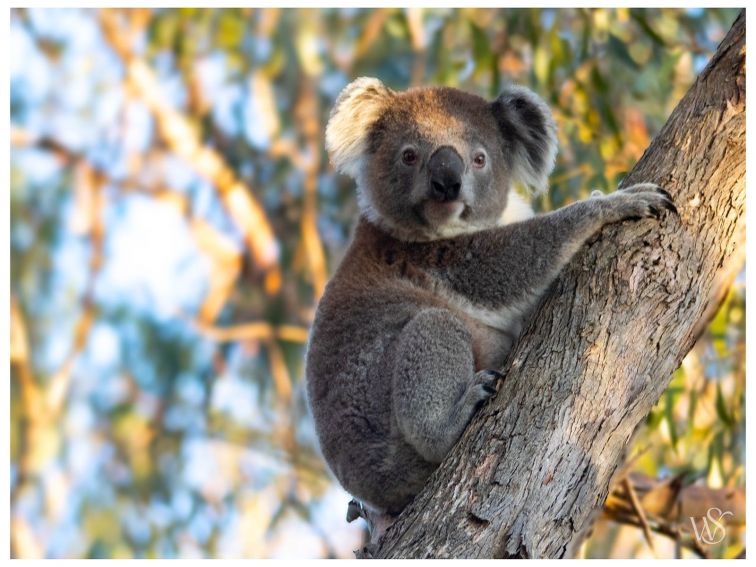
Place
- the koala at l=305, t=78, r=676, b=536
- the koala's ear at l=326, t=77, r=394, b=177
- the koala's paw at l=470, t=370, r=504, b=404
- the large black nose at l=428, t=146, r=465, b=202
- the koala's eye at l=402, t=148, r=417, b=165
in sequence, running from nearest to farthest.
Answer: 1. the koala's paw at l=470, t=370, r=504, b=404
2. the koala at l=305, t=78, r=676, b=536
3. the large black nose at l=428, t=146, r=465, b=202
4. the koala's eye at l=402, t=148, r=417, b=165
5. the koala's ear at l=326, t=77, r=394, b=177

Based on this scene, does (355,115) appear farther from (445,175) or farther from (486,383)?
(486,383)

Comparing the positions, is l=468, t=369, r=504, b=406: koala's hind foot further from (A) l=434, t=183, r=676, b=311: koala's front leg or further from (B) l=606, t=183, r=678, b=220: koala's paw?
(B) l=606, t=183, r=678, b=220: koala's paw

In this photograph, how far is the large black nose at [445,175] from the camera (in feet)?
11.6

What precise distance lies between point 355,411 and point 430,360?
1.28ft

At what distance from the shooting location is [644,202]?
2844 millimetres

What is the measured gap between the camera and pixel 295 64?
28.4ft

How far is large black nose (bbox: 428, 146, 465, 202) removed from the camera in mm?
3537

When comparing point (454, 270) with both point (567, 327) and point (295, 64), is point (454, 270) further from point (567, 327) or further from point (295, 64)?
point (295, 64)

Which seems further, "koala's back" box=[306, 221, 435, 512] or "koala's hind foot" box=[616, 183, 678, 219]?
"koala's back" box=[306, 221, 435, 512]

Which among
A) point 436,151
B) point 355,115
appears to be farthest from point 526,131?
point 355,115

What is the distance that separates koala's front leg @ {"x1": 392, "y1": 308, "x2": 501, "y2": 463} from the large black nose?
1.66 ft

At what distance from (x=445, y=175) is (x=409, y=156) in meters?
0.26

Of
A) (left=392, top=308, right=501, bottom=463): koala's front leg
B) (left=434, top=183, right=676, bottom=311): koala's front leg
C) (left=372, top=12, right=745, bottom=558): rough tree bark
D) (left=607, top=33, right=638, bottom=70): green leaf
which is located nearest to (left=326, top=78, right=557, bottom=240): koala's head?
(left=434, top=183, right=676, bottom=311): koala's front leg

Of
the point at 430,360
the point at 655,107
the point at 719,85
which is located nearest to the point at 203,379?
the point at 655,107
